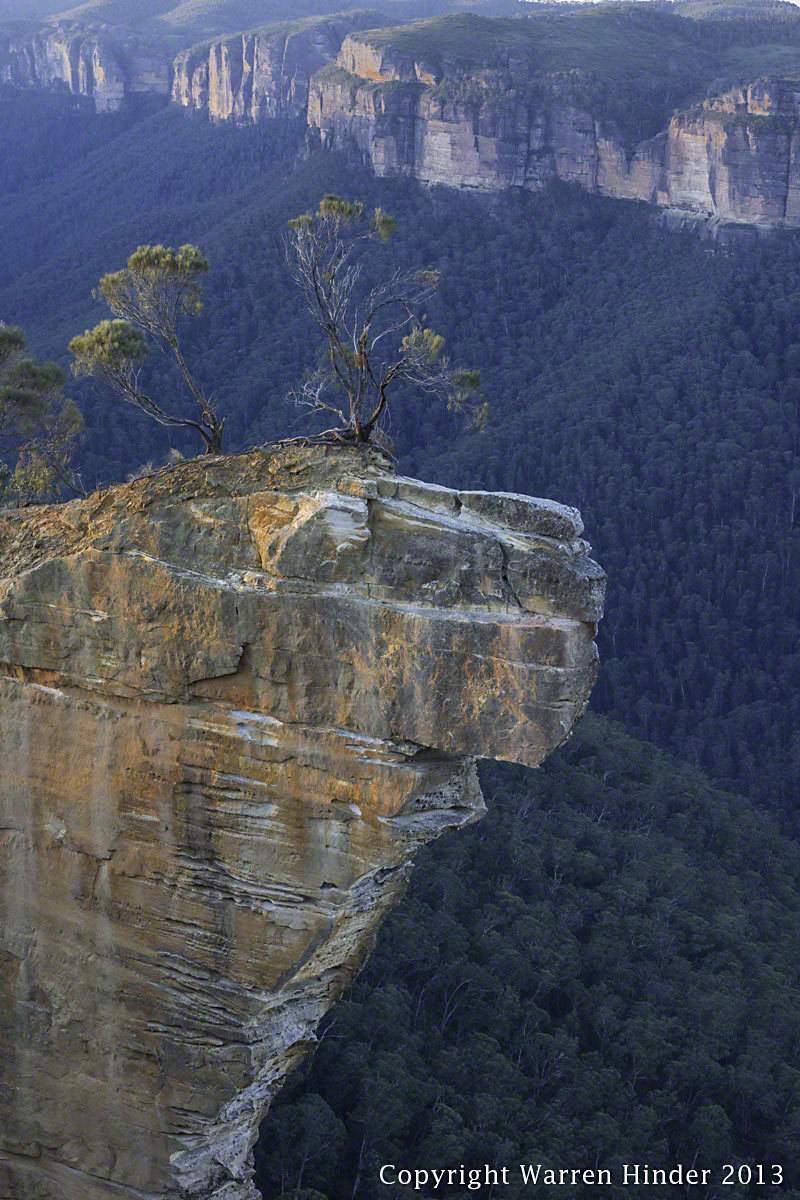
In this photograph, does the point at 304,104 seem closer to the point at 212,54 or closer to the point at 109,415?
the point at 212,54

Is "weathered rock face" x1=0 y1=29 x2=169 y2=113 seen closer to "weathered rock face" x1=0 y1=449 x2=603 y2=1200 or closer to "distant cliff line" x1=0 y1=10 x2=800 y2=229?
"distant cliff line" x1=0 y1=10 x2=800 y2=229

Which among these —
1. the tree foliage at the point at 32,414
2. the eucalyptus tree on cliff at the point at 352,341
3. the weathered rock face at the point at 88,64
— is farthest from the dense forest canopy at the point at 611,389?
the weathered rock face at the point at 88,64

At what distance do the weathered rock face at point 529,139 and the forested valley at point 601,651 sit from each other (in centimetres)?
141

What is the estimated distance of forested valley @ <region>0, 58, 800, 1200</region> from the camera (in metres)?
19.6

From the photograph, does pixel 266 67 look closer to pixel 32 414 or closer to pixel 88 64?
pixel 88 64

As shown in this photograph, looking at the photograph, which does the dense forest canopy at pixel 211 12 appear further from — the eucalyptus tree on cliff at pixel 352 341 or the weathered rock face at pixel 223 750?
the weathered rock face at pixel 223 750

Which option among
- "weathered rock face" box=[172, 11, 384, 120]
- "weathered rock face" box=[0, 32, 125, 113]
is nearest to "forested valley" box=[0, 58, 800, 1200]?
"weathered rock face" box=[172, 11, 384, 120]

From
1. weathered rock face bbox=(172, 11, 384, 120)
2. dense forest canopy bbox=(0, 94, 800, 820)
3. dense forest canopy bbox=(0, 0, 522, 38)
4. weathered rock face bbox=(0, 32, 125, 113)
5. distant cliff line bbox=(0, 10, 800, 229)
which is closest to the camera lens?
dense forest canopy bbox=(0, 94, 800, 820)

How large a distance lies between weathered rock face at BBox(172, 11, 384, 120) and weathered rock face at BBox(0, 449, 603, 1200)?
83358 millimetres

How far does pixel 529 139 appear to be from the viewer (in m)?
65.1

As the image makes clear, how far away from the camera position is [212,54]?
93.9m

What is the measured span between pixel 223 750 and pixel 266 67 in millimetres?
89131

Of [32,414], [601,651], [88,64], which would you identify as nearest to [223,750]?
[32,414]

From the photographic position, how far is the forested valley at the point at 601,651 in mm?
19578
